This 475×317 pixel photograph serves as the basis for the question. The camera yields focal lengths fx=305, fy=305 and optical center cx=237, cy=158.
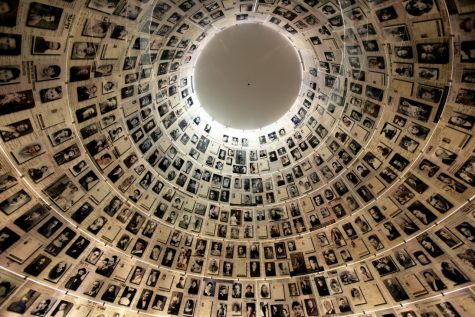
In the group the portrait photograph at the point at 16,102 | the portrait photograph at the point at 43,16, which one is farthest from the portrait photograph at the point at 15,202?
the portrait photograph at the point at 43,16

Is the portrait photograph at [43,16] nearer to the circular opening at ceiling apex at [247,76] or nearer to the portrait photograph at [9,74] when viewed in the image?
the portrait photograph at [9,74]

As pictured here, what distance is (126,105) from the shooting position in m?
14.7

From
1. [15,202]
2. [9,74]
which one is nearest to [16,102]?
[9,74]

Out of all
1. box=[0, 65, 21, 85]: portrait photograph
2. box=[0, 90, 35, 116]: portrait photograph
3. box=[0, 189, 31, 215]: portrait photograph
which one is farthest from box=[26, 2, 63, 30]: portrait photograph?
box=[0, 189, 31, 215]: portrait photograph

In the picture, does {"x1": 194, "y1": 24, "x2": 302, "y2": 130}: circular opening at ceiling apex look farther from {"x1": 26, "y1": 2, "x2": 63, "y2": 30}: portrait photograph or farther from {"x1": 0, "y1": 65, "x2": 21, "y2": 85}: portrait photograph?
{"x1": 0, "y1": 65, "x2": 21, "y2": 85}: portrait photograph

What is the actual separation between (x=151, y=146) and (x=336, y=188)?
10596 millimetres

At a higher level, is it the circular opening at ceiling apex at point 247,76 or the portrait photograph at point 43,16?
the circular opening at ceiling apex at point 247,76

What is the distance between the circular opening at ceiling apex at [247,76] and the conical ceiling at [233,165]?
0.24m

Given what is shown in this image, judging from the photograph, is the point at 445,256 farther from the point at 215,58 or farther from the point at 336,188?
A: the point at 215,58

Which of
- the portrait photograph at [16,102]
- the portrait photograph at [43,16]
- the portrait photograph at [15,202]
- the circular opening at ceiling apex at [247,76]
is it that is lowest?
the portrait photograph at [15,202]

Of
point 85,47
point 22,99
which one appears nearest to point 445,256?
point 85,47

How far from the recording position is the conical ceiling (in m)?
11.0

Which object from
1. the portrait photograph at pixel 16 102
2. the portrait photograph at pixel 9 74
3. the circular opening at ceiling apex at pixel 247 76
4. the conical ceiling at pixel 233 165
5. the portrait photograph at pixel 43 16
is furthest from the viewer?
the circular opening at ceiling apex at pixel 247 76

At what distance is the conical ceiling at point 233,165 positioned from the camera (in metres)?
11.0
